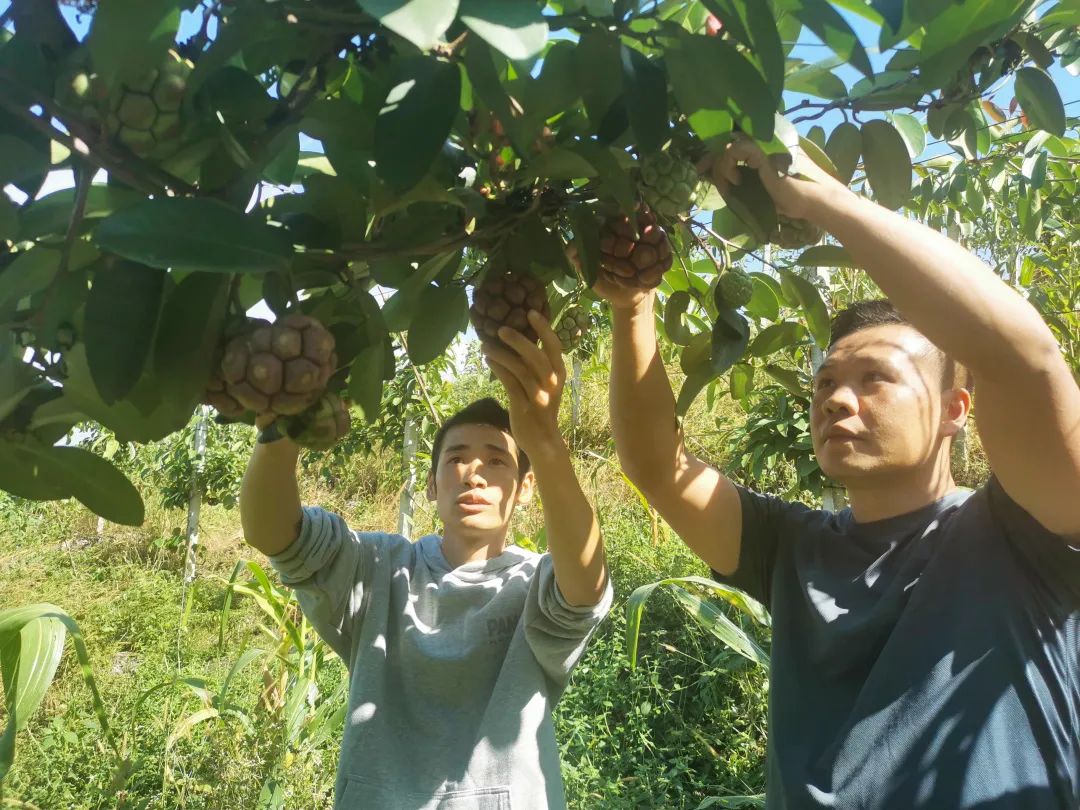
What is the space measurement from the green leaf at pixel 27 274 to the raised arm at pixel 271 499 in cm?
60

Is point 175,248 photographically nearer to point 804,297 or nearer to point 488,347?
point 488,347

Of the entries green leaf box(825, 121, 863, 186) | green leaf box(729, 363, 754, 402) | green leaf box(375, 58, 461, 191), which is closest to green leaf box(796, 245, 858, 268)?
green leaf box(825, 121, 863, 186)

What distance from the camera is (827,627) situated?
3.15ft

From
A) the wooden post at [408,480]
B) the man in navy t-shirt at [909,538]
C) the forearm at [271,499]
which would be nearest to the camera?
the man in navy t-shirt at [909,538]

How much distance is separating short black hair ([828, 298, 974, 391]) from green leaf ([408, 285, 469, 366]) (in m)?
0.57

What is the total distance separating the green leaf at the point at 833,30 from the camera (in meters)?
0.43

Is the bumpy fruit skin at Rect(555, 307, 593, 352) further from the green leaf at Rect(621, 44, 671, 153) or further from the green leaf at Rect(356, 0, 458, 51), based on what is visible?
the green leaf at Rect(356, 0, 458, 51)

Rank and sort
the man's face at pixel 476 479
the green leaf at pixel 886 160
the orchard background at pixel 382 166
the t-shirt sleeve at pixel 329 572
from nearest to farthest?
the orchard background at pixel 382 166 → the green leaf at pixel 886 160 → the t-shirt sleeve at pixel 329 572 → the man's face at pixel 476 479

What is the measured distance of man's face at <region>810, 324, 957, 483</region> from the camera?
1.01m

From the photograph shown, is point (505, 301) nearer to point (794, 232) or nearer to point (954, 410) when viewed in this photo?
point (794, 232)

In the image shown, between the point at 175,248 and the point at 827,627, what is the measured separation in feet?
2.72

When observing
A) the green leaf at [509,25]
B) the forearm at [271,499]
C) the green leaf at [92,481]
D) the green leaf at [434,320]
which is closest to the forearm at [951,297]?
the green leaf at [434,320]

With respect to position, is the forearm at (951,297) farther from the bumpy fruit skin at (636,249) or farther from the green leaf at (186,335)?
the green leaf at (186,335)

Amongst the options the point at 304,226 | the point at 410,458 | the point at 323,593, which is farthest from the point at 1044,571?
the point at 410,458
